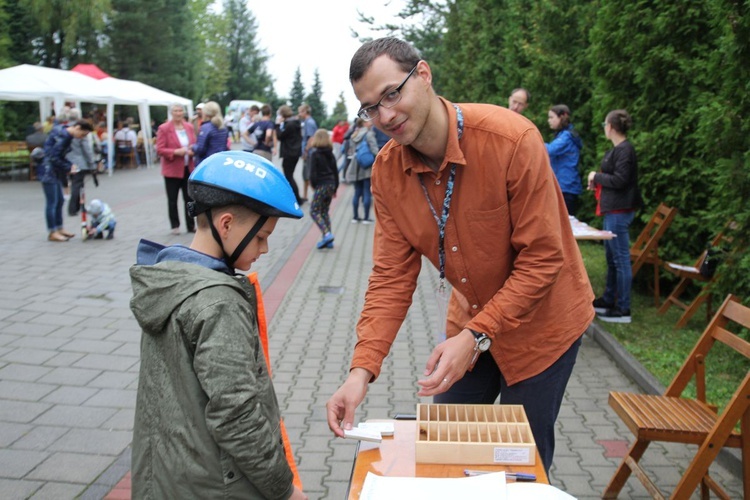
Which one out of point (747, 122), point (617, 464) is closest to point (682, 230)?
point (747, 122)

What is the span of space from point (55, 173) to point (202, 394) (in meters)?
10.6

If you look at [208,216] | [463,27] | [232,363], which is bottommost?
[232,363]

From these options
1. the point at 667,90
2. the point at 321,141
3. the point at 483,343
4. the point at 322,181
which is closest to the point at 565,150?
the point at 667,90

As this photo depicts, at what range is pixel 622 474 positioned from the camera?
4004mm

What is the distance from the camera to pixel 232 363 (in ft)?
6.56

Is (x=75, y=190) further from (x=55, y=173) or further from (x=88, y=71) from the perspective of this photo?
(x=88, y=71)

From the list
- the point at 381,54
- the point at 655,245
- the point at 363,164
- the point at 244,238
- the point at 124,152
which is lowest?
the point at 124,152

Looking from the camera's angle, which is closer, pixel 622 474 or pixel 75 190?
pixel 622 474

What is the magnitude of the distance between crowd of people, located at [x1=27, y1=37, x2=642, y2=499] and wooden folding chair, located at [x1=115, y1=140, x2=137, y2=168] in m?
26.2

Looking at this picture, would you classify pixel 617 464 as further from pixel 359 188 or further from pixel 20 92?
pixel 20 92

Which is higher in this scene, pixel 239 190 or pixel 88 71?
pixel 239 190

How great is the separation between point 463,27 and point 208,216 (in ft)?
67.4

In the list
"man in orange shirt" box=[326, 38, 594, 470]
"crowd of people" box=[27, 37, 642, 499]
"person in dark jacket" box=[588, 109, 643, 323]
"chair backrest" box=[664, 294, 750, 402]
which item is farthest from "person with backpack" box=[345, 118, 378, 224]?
"man in orange shirt" box=[326, 38, 594, 470]

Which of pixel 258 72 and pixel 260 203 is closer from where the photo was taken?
pixel 260 203
